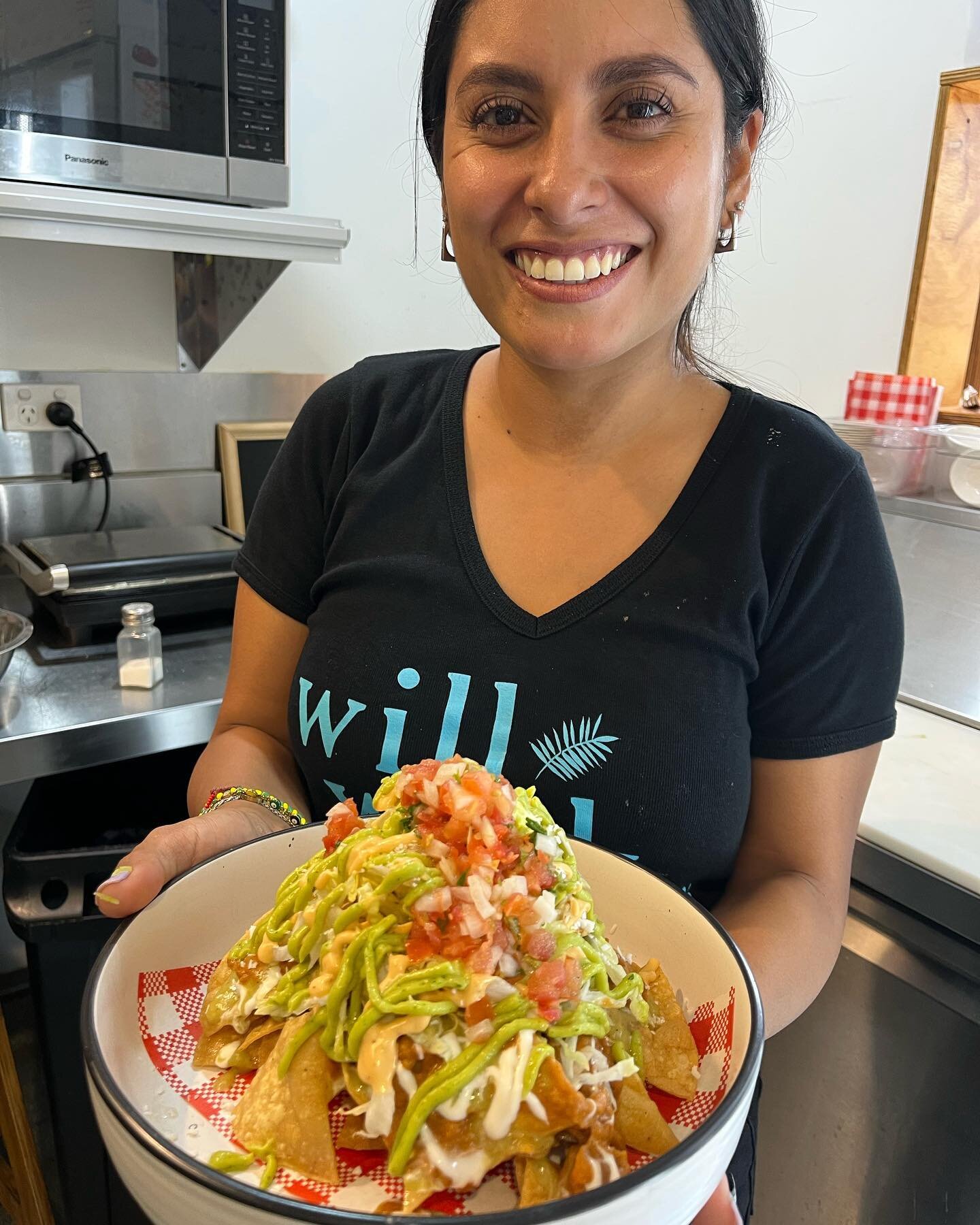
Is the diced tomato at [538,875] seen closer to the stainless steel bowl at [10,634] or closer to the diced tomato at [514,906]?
the diced tomato at [514,906]

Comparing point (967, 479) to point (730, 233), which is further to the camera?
point (967, 479)

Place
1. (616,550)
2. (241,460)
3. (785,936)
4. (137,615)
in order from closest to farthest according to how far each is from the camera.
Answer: (785,936) → (616,550) → (137,615) → (241,460)

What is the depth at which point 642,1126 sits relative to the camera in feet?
1.89

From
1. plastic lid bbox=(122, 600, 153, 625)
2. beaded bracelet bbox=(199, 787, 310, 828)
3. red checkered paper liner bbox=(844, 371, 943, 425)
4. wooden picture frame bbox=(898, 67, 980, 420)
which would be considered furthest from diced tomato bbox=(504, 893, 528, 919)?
wooden picture frame bbox=(898, 67, 980, 420)

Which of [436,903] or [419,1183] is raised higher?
[436,903]

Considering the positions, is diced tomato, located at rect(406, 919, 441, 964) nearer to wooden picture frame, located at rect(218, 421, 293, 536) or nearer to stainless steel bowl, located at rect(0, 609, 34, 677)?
stainless steel bowl, located at rect(0, 609, 34, 677)

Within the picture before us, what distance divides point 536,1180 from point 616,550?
1.97 feet

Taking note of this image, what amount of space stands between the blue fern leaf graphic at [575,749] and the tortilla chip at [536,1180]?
0.40 meters

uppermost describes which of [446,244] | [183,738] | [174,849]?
[446,244]

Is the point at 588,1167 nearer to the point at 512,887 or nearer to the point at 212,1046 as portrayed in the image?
the point at 512,887

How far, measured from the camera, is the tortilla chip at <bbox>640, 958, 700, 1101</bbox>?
0.62 meters

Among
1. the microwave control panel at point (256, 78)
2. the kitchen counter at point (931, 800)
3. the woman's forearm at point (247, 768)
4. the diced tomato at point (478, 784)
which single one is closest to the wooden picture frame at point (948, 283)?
the kitchen counter at point (931, 800)

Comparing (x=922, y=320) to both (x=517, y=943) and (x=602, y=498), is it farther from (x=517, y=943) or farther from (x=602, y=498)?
(x=517, y=943)

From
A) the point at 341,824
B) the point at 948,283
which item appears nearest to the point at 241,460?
the point at 341,824
